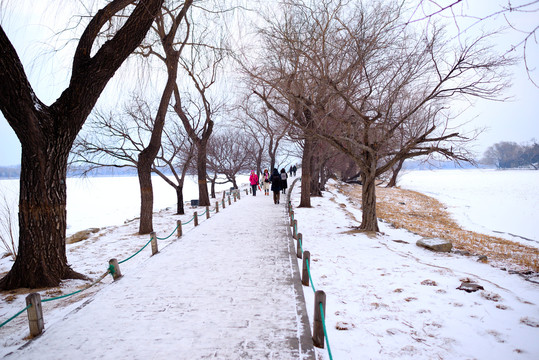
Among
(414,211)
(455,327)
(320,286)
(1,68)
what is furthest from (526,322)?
(414,211)

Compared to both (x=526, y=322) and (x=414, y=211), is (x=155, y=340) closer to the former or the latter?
(x=526, y=322)

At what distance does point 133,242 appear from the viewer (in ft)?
35.8

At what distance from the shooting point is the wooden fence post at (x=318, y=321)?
365 centimetres

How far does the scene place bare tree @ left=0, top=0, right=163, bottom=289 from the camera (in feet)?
18.1

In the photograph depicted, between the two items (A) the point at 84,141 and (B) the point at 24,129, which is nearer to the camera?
(B) the point at 24,129

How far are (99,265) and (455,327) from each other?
8.28 metres

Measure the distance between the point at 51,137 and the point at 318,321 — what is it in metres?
5.83

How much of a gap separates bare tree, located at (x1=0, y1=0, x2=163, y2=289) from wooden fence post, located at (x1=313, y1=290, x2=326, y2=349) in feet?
17.5

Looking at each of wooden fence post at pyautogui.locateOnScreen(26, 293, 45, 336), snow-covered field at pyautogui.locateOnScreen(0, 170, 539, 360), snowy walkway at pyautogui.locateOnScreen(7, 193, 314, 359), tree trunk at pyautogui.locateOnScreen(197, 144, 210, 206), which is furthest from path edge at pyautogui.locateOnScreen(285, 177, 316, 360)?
tree trunk at pyautogui.locateOnScreen(197, 144, 210, 206)

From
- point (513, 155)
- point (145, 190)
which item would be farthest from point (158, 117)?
point (513, 155)

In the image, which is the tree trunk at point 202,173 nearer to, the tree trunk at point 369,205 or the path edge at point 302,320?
the tree trunk at point 369,205

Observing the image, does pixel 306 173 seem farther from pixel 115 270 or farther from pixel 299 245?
pixel 115 270

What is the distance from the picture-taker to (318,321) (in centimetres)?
372

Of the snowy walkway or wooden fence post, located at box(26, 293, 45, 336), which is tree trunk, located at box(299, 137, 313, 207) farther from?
wooden fence post, located at box(26, 293, 45, 336)
